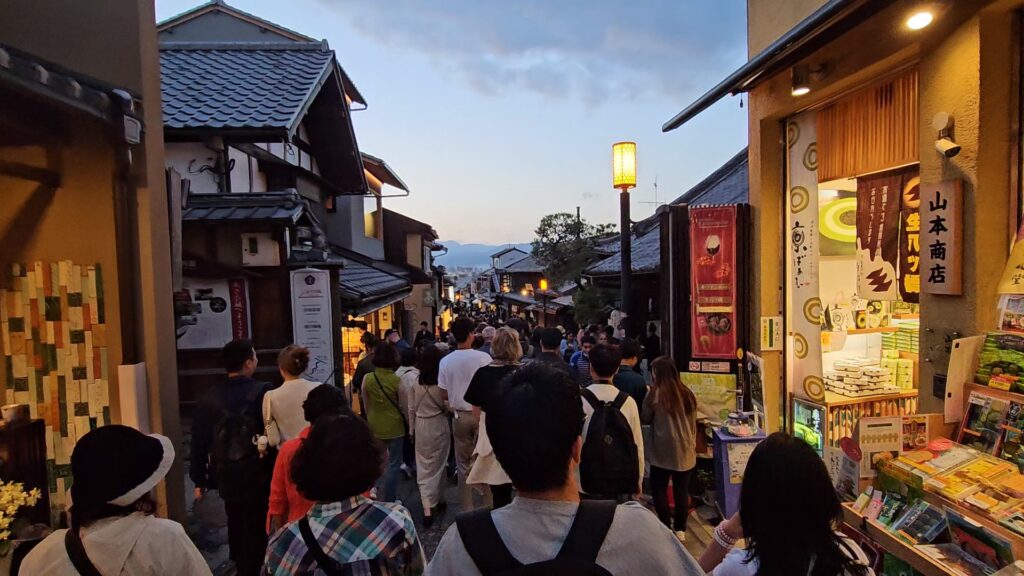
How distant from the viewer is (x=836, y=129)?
6.33 metres

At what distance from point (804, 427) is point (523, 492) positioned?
6272 millimetres

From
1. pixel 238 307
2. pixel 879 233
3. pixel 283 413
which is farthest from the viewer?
pixel 238 307

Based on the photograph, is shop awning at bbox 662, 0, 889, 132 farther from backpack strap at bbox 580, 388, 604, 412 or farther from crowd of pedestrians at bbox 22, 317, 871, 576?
backpack strap at bbox 580, 388, 604, 412

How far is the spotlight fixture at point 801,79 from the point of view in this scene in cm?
573

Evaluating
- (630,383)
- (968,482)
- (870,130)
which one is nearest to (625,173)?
(870,130)

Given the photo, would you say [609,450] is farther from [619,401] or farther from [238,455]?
[238,455]

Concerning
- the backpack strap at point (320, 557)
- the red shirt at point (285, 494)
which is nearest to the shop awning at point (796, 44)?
the backpack strap at point (320, 557)

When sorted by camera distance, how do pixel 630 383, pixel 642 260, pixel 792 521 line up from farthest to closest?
pixel 642 260 → pixel 630 383 → pixel 792 521

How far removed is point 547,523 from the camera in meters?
1.52

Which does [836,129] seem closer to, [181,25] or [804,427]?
[804,427]

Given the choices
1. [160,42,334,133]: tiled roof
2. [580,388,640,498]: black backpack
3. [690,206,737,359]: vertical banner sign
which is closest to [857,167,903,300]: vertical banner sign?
[690,206,737,359]: vertical banner sign

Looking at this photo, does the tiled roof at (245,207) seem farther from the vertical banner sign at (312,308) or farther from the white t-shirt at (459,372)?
the white t-shirt at (459,372)

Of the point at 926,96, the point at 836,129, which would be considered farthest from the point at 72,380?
the point at 836,129

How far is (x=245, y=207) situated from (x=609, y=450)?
22.8ft
